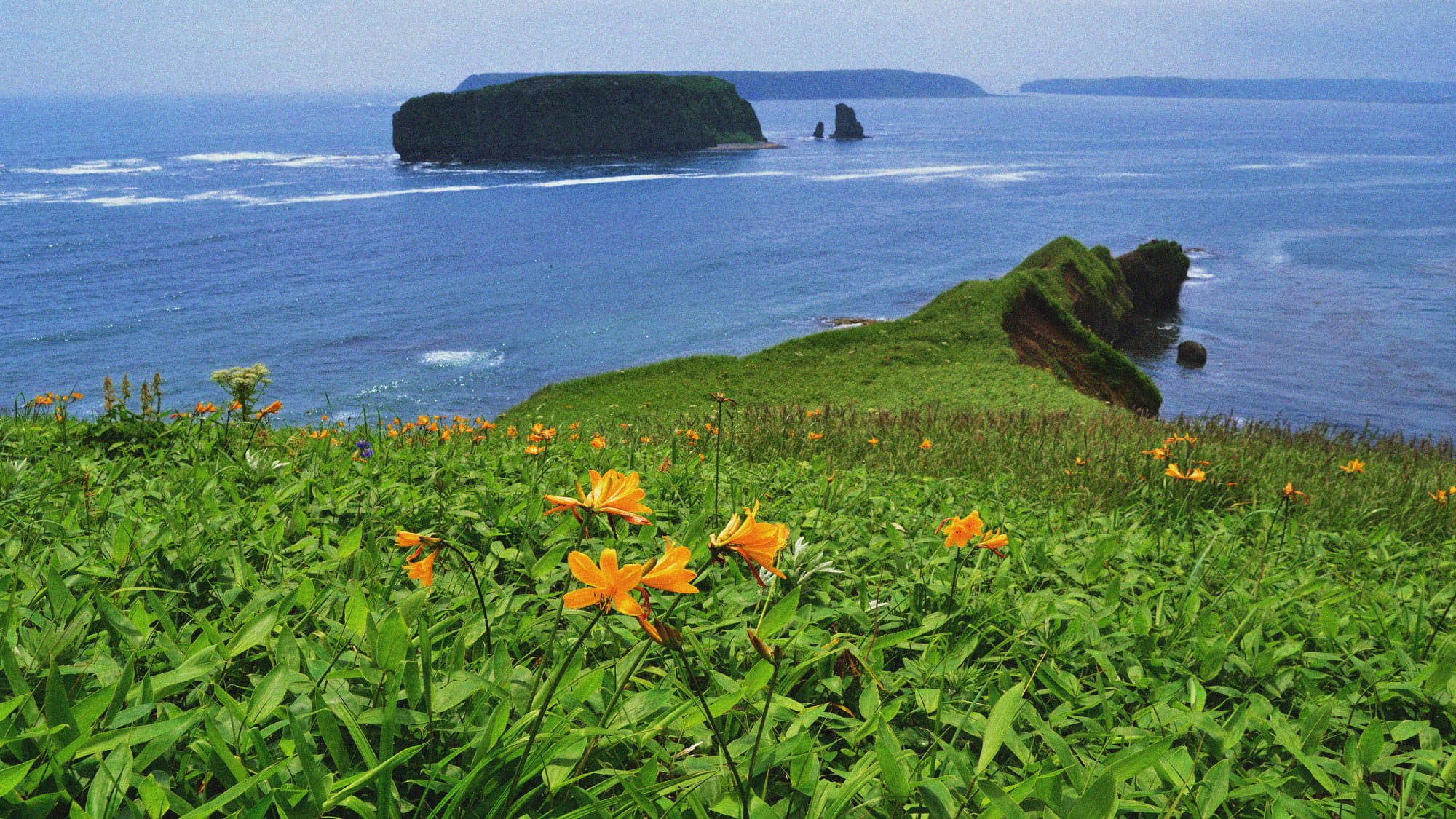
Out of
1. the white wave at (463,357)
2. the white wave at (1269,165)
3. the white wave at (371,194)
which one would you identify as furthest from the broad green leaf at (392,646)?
the white wave at (1269,165)

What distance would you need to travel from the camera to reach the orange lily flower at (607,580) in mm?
963

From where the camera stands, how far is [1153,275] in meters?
52.9

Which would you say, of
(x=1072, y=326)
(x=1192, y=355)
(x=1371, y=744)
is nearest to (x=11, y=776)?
(x=1371, y=744)

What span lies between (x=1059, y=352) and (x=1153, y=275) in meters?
25.0

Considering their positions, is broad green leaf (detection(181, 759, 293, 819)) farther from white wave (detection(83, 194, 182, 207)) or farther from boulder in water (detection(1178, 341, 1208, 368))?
white wave (detection(83, 194, 182, 207))

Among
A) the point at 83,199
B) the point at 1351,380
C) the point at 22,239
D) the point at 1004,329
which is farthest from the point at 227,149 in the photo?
the point at 1351,380

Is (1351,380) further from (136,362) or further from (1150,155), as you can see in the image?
(1150,155)

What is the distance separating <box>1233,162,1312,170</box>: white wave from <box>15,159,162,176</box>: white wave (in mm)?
164011

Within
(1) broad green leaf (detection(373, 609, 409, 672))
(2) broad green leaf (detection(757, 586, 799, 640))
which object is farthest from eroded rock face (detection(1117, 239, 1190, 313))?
(1) broad green leaf (detection(373, 609, 409, 672))

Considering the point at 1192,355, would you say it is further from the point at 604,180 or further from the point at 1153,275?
the point at 604,180

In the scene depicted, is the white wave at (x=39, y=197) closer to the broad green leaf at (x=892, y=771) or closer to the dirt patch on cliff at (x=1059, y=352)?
the dirt patch on cliff at (x=1059, y=352)

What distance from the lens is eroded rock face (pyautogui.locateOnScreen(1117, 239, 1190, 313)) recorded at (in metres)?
52.8

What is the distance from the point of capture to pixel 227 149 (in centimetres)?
14638

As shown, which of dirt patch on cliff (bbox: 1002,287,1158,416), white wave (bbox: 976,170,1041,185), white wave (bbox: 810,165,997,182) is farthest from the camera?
white wave (bbox: 810,165,997,182)
